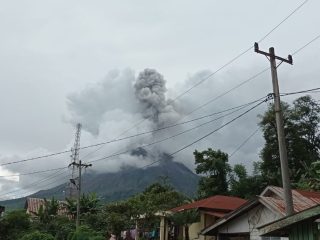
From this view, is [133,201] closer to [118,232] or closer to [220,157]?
[118,232]

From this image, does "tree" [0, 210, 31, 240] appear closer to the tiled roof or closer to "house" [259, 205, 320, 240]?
the tiled roof

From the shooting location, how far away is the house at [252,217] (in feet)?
62.6

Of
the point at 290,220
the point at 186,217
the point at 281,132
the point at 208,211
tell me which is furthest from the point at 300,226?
the point at 208,211

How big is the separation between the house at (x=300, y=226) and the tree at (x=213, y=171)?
36.6 m

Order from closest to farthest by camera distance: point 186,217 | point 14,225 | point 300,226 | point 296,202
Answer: point 300,226, point 296,202, point 186,217, point 14,225

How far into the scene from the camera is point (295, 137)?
50906 mm

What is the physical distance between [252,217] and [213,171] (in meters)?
29.1

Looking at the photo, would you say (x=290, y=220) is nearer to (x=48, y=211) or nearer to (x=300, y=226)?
(x=300, y=226)

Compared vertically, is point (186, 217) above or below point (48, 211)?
below

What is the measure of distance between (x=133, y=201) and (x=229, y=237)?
18.3 m

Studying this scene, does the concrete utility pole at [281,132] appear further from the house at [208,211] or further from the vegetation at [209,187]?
the vegetation at [209,187]

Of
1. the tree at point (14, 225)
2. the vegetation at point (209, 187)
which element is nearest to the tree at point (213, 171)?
the vegetation at point (209, 187)

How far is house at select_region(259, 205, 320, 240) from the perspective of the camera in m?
11.1

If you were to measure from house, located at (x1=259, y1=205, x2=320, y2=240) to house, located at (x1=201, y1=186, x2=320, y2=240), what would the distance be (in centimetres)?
642
